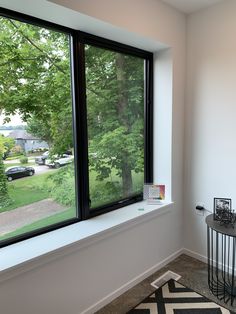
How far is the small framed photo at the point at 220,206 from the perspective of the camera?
2008 millimetres

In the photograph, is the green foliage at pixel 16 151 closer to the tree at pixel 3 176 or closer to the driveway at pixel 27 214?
the tree at pixel 3 176

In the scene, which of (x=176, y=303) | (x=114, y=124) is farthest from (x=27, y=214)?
(x=176, y=303)

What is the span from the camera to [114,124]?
2.19m

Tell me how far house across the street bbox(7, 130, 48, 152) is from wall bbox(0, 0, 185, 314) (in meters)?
0.77

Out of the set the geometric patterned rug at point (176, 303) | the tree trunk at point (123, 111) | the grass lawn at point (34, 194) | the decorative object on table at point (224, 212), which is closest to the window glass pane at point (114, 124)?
the tree trunk at point (123, 111)

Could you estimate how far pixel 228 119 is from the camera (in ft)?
6.95

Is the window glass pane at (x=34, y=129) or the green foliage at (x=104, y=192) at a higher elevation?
the window glass pane at (x=34, y=129)

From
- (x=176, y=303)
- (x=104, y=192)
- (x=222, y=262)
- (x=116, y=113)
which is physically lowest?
(x=176, y=303)

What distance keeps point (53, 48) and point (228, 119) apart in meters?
1.58

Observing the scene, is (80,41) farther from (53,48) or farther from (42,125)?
(42,125)

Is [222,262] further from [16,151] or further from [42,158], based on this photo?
[16,151]

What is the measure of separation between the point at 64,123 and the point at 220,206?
150 centimetres

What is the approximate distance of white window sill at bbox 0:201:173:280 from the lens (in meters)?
1.39

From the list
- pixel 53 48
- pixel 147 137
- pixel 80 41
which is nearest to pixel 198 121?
pixel 147 137
